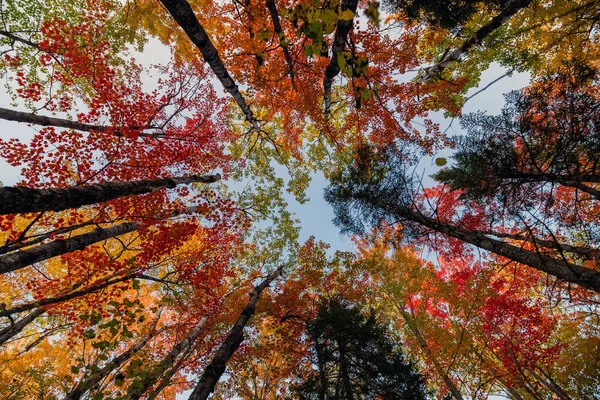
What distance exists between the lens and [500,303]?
11125mm

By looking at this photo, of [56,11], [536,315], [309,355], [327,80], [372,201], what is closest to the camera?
[327,80]

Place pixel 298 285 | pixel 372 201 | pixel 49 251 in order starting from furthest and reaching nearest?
pixel 298 285 → pixel 372 201 → pixel 49 251

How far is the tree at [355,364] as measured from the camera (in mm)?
7020

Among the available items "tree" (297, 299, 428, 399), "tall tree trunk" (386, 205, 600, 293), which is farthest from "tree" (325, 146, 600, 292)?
"tree" (297, 299, 428, 399)

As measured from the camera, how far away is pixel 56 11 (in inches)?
294

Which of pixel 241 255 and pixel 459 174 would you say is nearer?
pixel 459 174

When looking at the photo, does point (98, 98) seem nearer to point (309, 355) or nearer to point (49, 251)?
point (49, 251)

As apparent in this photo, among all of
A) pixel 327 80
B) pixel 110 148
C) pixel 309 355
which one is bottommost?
pixel 309 355

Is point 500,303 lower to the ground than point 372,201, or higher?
higher

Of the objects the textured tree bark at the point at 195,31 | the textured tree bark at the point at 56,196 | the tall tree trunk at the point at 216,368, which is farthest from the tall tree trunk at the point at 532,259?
the textured tree bark at the point at 56,196

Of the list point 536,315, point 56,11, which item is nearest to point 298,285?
point 536,315

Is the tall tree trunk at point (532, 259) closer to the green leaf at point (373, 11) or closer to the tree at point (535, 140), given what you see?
the tree at point (535, 140)

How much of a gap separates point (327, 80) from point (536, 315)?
12.9 metres

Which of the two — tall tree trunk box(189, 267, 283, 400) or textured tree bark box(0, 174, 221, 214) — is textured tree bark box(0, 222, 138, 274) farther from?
tall tree trunk box(189, 267, 283, 400)
